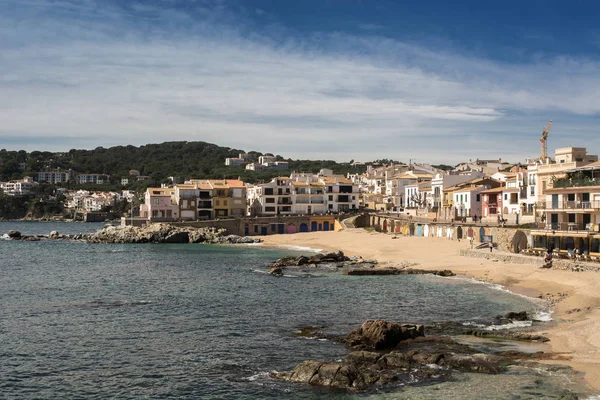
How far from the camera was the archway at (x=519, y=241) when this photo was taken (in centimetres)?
5812

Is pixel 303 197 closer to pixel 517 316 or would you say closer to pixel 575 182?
pixel 575 182

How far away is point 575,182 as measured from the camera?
5194 cm

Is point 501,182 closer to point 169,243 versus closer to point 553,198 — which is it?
point 553,198

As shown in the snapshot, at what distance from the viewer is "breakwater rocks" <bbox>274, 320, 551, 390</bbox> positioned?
23.4m

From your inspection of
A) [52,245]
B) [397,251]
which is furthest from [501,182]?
[52,245]

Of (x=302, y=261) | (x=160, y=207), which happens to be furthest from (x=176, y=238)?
(x=302, y=261)

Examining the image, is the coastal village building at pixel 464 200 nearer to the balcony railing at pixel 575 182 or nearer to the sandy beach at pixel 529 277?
the sandy beach at pixel 529 277

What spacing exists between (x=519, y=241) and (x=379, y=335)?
34.4 meters

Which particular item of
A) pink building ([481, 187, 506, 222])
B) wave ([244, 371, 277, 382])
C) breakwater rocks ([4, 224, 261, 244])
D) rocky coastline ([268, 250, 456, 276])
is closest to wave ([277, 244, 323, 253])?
breakwater rocks ([4, 224, 261, 244])

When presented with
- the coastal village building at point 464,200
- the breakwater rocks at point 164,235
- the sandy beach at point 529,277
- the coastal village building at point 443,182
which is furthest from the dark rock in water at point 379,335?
the breakwater rocks at point 164,235

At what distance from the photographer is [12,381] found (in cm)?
2441

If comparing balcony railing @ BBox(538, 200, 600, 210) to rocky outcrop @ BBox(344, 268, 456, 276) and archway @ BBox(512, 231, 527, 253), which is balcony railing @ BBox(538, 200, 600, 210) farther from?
rocky outcrop @ BBox(344, 268, 456, 276)

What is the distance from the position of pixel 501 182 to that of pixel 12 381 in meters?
74.5

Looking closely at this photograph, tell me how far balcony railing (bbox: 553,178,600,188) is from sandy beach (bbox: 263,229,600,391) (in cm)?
807
